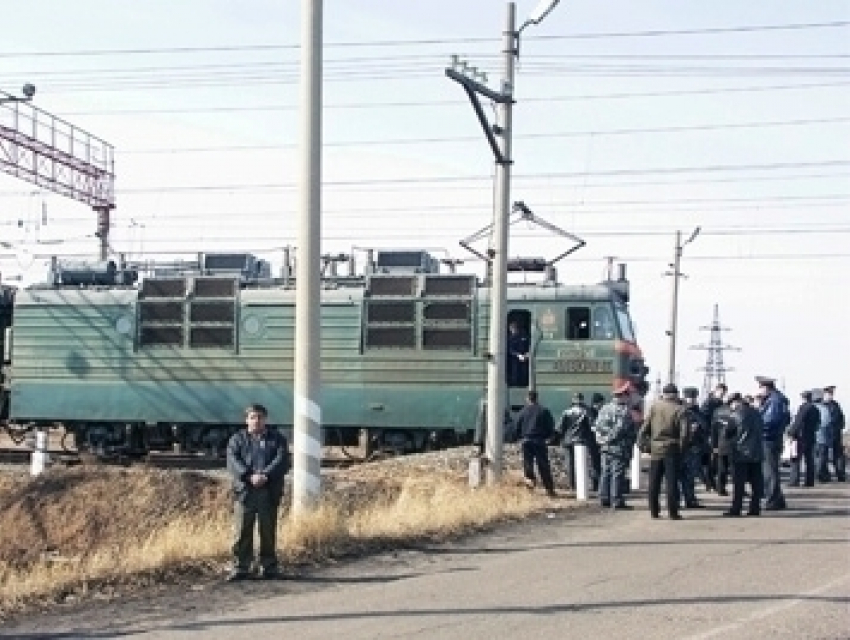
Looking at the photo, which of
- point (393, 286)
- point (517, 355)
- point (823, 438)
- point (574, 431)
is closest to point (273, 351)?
point (393, 286)

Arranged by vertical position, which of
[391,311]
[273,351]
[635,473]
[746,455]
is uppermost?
[391,311]

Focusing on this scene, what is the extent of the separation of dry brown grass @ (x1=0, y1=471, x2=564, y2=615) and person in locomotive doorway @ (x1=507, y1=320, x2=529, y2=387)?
5538 mm

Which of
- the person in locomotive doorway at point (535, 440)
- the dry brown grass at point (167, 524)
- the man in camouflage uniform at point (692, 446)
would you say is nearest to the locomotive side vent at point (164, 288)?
the dry brown grass at point (167, 524)

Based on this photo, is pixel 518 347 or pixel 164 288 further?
pixel 164 288

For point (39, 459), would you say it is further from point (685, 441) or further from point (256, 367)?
point (685, 441)

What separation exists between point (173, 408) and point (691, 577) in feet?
55.1

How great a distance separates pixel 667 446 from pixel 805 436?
239 inches

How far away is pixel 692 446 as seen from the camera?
60.3 feet

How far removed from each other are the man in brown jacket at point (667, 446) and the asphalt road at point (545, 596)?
4.84ft

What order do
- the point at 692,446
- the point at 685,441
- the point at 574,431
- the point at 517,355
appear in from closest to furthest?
the point at 685,441 < the point at 692,446 < the point at 574,431 < the point at 517,355

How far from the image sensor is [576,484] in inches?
766

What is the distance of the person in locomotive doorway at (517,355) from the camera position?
24781 mm

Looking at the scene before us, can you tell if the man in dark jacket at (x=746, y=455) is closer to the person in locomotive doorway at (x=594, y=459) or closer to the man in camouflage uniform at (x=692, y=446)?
the man in camouflage uniform at (x=692, y=446)

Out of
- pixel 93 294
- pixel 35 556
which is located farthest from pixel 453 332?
pixel 35 556
